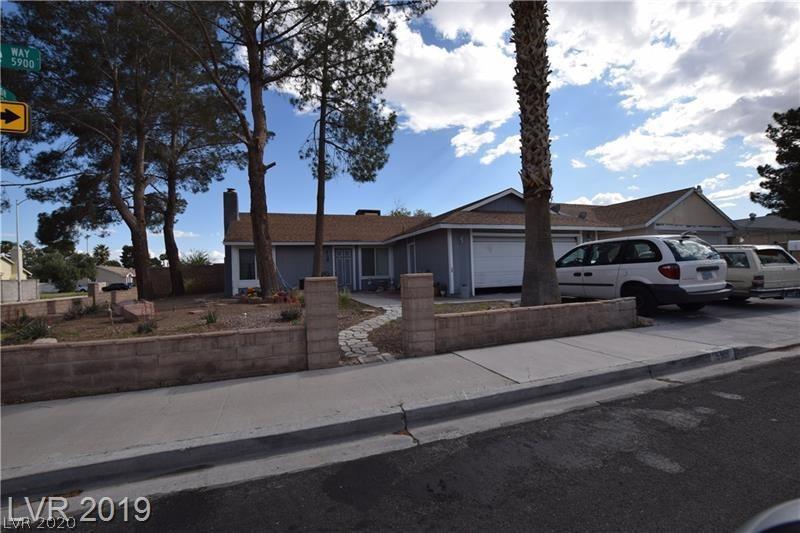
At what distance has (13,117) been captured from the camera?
475cm

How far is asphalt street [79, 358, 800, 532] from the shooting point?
2.54 meters

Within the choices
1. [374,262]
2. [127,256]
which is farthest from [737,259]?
[127,256]

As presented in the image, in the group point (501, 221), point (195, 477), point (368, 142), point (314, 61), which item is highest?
point (314, 61)

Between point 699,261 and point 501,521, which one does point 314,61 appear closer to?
point 699,261

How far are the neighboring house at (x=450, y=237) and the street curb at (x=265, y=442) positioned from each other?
10.3m

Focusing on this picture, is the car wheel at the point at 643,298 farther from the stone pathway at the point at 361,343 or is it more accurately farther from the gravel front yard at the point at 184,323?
the gravel front yard at the point at 184,323

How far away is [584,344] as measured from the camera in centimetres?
671

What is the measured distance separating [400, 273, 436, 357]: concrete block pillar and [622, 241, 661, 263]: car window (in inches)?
206

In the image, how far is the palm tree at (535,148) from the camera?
8617 mm

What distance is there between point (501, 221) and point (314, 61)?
8.80 metres

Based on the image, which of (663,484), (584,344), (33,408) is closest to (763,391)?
(584,344)

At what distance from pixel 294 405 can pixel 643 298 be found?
7704mm

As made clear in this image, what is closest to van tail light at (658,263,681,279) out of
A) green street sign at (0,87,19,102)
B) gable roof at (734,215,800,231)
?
green street sign at (0,87,19,102)

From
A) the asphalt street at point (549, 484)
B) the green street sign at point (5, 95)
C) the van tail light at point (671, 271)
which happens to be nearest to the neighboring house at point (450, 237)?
the van tail light at point (671, 271)
